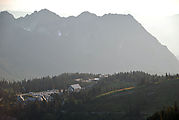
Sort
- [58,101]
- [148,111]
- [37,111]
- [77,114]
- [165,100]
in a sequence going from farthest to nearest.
Result: 1. [58,101]
2. [37,111]
3. [77,114]
4. [165,100]
5. [148,111]

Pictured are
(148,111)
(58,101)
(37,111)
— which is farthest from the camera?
(58,101)

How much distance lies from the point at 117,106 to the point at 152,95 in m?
19.7

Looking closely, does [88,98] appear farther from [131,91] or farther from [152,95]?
[152,95]

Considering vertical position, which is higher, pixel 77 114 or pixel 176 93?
pixel 176 93

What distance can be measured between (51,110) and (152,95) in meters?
54.3

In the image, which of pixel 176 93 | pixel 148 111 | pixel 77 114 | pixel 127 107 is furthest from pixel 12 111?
pixel 176 93

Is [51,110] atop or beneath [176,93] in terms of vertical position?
beneath

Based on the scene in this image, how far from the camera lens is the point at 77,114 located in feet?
418

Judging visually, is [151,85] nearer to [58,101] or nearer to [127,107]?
[127,107]

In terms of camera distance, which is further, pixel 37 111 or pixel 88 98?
pixel 88 98

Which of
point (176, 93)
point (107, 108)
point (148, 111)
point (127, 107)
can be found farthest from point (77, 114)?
point (176, 93)

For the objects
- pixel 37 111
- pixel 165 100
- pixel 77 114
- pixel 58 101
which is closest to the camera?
pixel 165 100

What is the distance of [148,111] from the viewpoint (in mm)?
109875

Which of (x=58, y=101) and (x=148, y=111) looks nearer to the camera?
(x=148, y=111)
